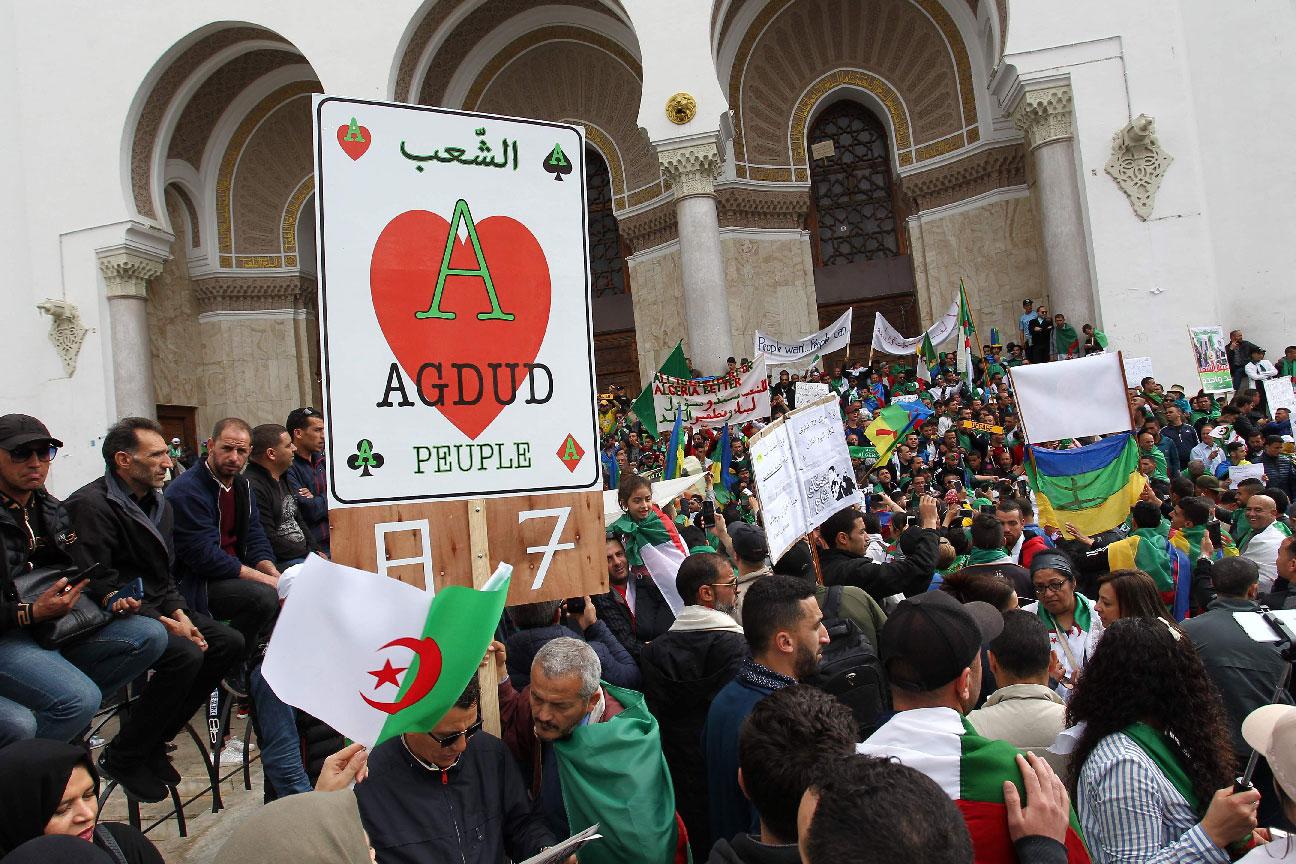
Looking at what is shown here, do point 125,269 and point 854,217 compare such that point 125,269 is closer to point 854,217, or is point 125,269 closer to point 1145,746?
point 854,217

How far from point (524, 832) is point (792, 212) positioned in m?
17.1

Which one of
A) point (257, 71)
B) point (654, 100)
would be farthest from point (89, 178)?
point (654, 100)

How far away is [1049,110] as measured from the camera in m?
14.5

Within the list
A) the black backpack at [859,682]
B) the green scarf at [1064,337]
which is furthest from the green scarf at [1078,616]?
the green scarf at [1064,337]

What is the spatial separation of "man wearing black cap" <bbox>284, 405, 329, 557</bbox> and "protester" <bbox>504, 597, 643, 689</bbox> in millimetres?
1717

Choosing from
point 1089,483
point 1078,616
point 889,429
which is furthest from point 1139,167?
point 1078,616

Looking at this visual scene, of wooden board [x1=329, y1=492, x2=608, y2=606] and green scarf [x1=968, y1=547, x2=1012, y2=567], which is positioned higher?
wooden board [x1=329, y1=492, x2=608, y2=606]

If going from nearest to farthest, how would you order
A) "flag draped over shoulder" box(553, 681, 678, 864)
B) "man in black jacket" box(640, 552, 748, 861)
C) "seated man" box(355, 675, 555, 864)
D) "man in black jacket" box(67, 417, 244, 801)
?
"seated man" box(355, 675, 555, 864)
"flag draped over shoulder" box(553, 681, 678, 864)
"man in black jacket" box(640, 552, 748, 861)
"man in black jacket" box(67, 417, 244, 801)

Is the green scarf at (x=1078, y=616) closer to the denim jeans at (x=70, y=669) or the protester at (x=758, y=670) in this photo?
the protester at (x=758, y=670)

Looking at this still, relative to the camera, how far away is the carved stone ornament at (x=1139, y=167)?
14055 millimetres

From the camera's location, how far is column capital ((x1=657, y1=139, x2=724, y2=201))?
15.7 metres

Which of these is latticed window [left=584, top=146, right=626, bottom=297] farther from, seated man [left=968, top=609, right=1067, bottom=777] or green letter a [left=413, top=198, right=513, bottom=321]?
seated man [left=968, top=609, right=1067, bottom=777]

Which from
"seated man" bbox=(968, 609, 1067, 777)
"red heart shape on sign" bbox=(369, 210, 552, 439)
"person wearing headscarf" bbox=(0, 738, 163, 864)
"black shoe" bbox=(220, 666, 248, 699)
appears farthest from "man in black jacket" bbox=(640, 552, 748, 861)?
"black shoe" bbox=(220, 666, 248, 699)

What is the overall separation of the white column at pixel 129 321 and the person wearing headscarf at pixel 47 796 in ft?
56.0
